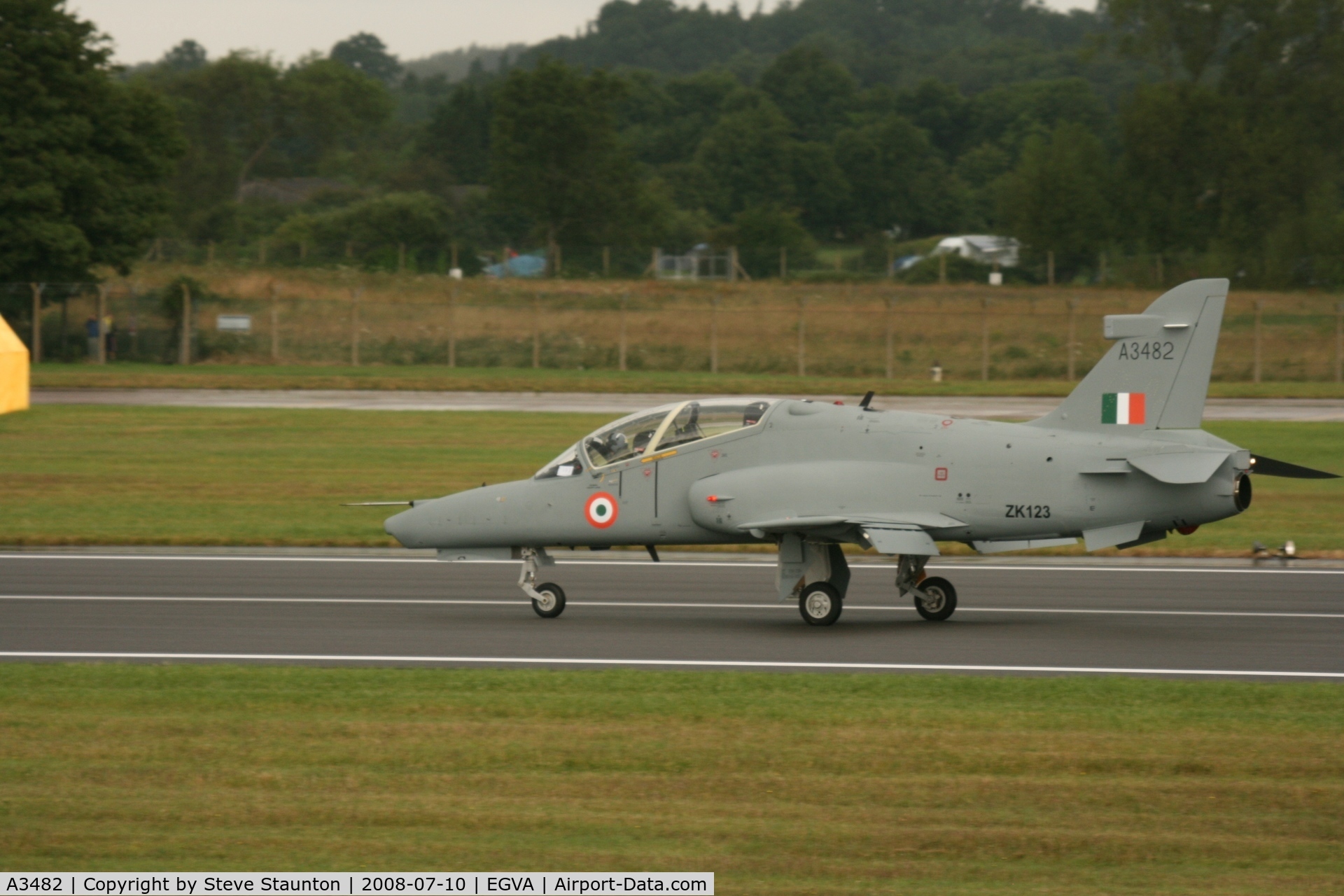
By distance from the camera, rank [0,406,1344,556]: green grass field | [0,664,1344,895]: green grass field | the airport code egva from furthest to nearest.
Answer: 1. [0,406,1344,556]: green grass field
2. [0,664,1344,895]: green grass field
3. the airport code egva

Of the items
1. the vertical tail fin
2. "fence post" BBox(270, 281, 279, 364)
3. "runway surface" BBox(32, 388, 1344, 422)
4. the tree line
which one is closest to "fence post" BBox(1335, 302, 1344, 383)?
"runway surface" BBox(32, 388, 1344, 422)

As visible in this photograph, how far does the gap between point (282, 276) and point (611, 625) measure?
5526 cm

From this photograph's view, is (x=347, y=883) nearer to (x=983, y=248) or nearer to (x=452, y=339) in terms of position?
(x=452, y=339)

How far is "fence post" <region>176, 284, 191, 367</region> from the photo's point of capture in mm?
50625

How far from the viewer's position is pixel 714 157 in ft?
373

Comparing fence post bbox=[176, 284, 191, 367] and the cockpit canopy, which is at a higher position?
fence post bbox=[176, 284, 191, 367]

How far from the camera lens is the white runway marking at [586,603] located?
16.8 m

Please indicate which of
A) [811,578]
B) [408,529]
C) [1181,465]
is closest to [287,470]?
[408,529]

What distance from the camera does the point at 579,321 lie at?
60438mm

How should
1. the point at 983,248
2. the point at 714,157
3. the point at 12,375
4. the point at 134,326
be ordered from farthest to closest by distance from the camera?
1. the point at 714,157
2. the point at 983,248
3. the point at 134,326
4. the point at 12,375

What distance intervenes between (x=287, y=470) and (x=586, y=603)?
43.0 feet

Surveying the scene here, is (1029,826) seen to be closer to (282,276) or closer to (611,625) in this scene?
(611,625)

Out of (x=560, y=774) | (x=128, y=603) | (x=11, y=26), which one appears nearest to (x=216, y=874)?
(x=560, y=774)

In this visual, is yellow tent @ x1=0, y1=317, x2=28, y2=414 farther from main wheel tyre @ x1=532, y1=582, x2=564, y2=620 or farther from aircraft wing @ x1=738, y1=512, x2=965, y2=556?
aircraft wing @ x1=738, y1=512, x2=965, y2=556
